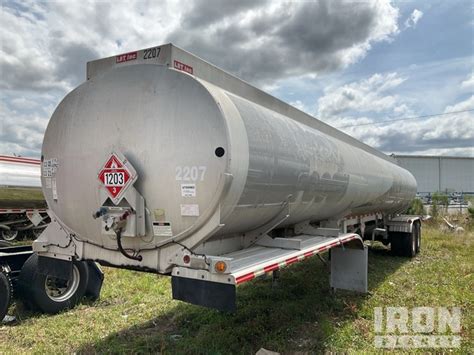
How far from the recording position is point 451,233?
1630 cm

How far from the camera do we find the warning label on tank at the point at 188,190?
3491 millimetres

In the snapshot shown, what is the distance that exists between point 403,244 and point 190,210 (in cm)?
891

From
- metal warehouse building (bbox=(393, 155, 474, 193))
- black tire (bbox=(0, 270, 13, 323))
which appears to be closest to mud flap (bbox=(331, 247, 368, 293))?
black tire (bbox=(0, 270, 13, 323))

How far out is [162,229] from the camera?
12.0ft

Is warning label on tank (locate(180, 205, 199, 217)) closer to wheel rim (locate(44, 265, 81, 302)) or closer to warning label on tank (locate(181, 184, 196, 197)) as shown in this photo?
warning label on tank (locate(181, 184, 196, 197))

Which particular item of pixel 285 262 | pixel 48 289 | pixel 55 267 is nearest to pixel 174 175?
pixel 285 262

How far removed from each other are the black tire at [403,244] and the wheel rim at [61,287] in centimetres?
814

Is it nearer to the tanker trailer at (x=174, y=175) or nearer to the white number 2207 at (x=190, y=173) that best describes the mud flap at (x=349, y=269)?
the tanker trailer at (x=174, y=175)

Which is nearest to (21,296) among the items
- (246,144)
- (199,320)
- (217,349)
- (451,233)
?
(199,320)

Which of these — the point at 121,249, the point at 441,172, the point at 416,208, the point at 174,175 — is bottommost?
the point at 416,208

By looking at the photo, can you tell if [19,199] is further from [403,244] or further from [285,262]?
[285,262]

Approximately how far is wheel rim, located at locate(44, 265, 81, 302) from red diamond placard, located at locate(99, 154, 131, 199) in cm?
276

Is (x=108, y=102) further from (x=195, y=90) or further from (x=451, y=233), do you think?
(x=451, y=233)

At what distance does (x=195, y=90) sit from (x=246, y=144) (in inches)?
25.5
